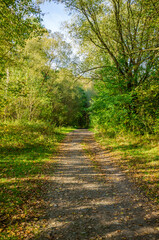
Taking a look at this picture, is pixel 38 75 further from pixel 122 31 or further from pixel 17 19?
pixel 17 19

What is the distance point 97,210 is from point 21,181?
3752 mm

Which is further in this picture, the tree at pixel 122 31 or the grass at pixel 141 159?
the tree at pixel 122 31

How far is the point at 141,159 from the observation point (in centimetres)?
952

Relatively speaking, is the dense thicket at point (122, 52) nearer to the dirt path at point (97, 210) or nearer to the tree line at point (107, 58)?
the tree line at point (107, 58)

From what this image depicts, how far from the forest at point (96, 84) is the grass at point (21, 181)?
0.03m

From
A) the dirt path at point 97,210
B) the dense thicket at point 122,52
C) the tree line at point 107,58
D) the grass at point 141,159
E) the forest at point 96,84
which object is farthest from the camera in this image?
the dense thicket at point 122,52

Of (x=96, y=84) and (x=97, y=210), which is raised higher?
(x=96, y=84)

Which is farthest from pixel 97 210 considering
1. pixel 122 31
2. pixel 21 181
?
pixel 122 31

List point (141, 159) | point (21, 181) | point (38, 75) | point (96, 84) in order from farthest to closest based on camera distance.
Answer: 1. point (38, 75)
2. point (96, 84)
3. point (141, 159)
4. point (21, 181)

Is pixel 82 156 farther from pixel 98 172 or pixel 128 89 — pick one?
pixel 128 89

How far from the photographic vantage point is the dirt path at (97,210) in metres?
3.88

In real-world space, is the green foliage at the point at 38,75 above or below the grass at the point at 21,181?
above

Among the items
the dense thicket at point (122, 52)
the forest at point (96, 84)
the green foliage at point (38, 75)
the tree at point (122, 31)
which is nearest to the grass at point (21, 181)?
the forest at point (96, 84)

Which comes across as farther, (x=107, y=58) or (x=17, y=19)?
(x=107, y=58)
